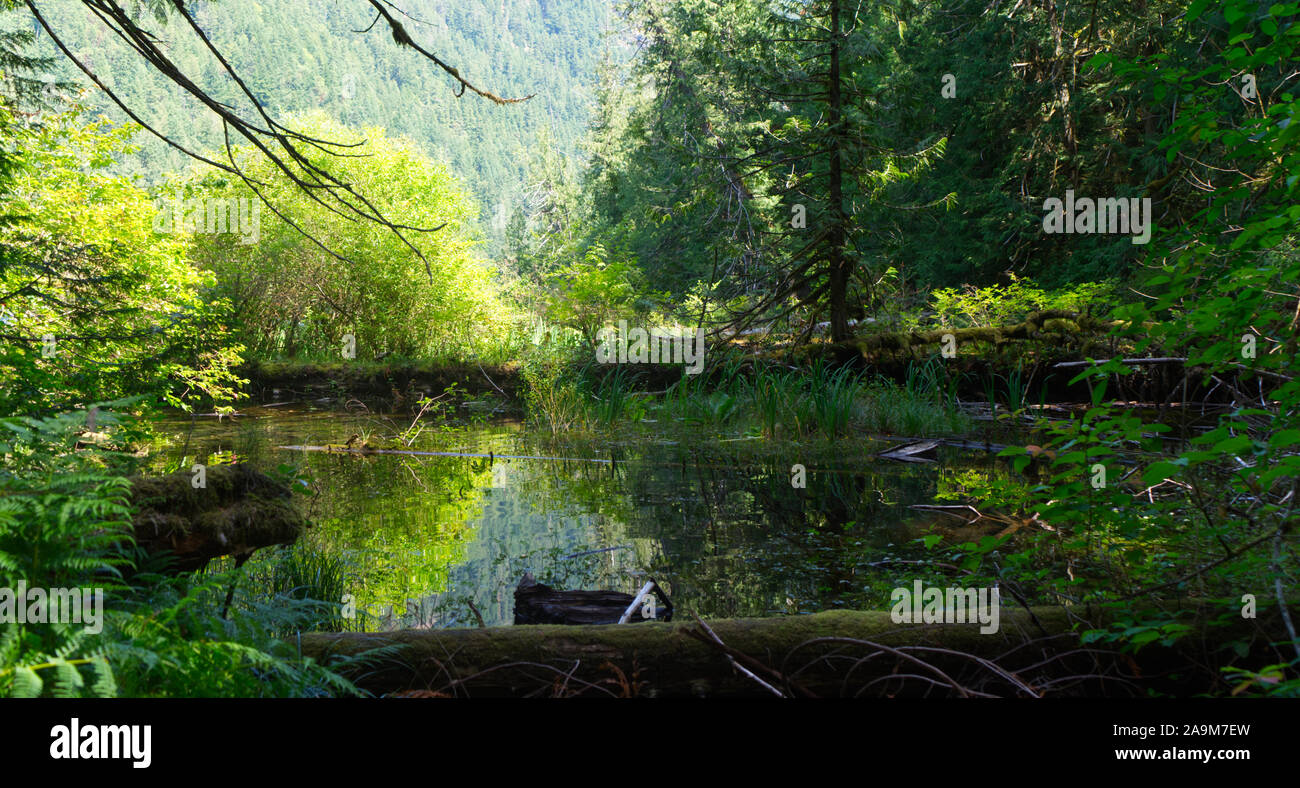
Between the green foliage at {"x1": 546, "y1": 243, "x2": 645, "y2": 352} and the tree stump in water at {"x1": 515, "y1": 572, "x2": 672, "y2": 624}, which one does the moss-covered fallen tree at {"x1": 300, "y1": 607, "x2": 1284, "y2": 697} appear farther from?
the green foliage at {"x1": 546, "y1": 243, "x2": 645, "y2": 352}

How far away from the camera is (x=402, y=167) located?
70.4ft

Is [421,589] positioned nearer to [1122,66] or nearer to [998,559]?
[998,559]

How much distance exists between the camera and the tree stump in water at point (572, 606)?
3.44 meters

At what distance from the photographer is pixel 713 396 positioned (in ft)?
34.9

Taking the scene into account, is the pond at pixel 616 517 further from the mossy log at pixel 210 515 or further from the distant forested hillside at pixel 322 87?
the distant forested hillside at pixel 322 87
